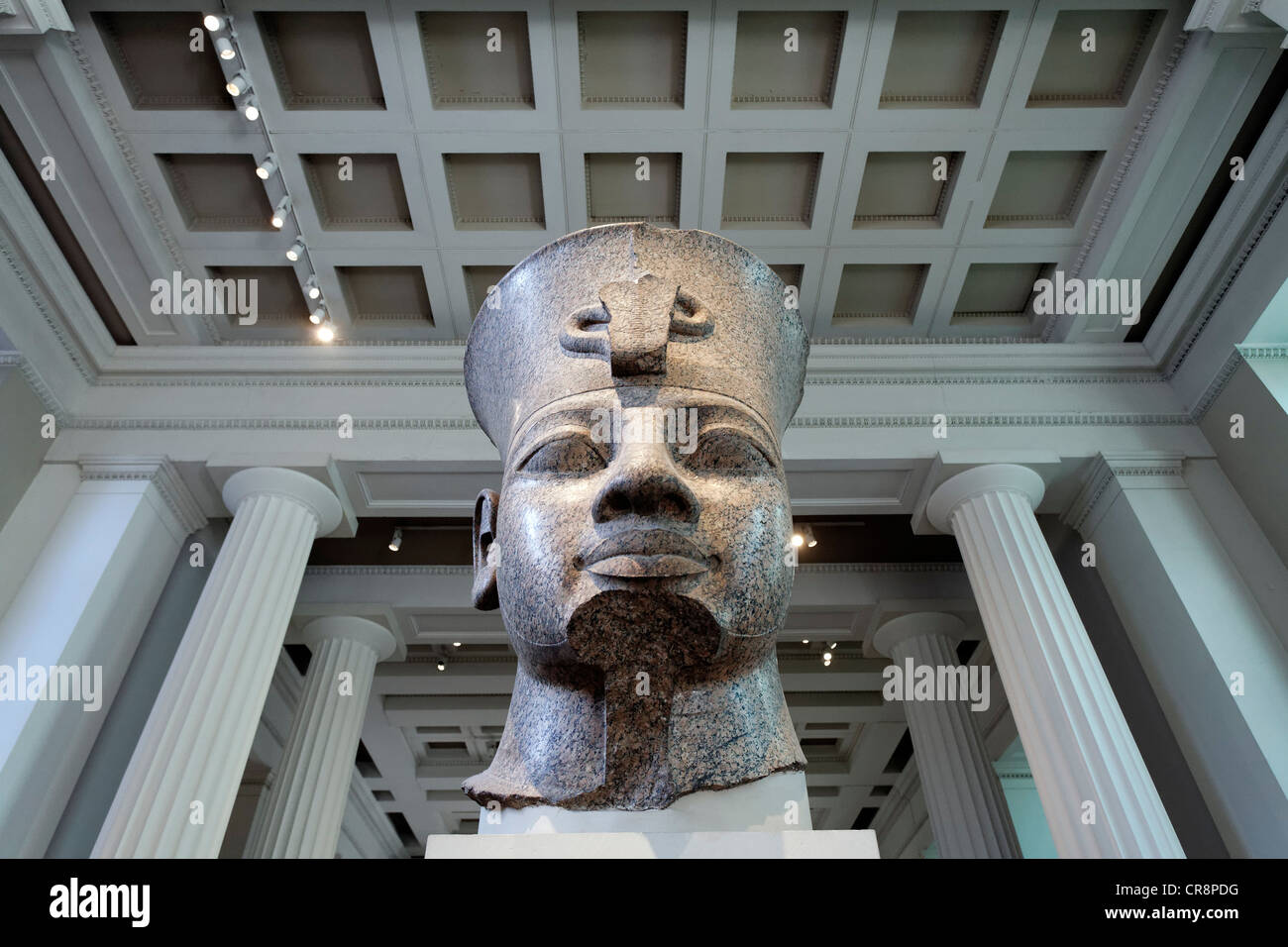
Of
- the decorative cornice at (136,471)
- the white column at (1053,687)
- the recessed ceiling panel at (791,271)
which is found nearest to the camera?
the white column at (1053,687)

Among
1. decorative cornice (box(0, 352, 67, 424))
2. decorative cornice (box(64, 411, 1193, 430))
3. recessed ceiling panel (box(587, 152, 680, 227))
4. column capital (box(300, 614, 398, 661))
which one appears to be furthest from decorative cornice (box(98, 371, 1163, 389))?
column capital (box(300, 614, 398, 661))

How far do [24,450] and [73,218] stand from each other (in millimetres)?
1771

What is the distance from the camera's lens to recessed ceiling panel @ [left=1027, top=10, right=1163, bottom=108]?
571 centimetres

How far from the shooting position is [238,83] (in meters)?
Result: 5.82

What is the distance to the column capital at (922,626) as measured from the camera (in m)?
8.68

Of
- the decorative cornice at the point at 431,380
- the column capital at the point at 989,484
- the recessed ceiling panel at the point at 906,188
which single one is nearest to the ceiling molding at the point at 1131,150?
the decorative cornice at the point at 431,380

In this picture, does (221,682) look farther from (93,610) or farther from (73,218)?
(73,218)

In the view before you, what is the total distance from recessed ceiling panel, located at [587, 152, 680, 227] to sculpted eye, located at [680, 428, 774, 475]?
16.5 ft

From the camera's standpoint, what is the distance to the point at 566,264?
2.34 m

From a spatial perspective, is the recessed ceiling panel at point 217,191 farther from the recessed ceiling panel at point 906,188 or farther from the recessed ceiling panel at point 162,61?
the recessed ceiling panel at point 906,188

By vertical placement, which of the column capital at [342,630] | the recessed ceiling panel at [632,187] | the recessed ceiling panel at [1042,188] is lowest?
the column capital at [342,630]

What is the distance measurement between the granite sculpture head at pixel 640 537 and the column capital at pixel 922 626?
7023mm

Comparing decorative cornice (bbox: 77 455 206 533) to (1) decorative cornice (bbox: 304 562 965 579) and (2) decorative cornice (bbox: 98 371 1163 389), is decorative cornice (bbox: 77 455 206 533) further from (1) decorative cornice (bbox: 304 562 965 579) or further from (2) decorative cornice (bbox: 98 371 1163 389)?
(1) decorative cornice (bbox: 304 562 965 579)

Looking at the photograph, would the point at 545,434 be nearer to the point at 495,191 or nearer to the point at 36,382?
the point at 495,191
